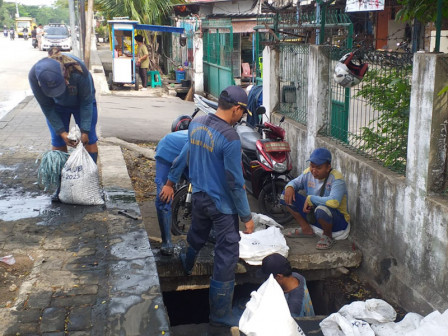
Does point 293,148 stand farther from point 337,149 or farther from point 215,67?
point 215,67

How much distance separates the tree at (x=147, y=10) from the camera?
22.6 metres

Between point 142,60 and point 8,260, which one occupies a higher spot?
point 142,60

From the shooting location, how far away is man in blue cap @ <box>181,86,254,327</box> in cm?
424

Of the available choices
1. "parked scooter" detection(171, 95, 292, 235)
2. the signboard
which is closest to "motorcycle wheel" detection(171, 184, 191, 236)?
"parked scooter" detection(171, 95, 292, 235)

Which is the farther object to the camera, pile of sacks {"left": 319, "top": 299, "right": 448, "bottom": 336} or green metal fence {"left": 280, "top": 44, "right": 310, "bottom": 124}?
green metal fence {"left": 280, "top": 44, "right": 310, "bottom": 124}

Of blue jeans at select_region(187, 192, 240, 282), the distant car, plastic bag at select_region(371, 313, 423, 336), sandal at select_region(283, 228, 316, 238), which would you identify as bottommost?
plastic bag at select_region(371, 313, 423, 336)

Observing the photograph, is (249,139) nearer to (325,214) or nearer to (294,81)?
(294,81)

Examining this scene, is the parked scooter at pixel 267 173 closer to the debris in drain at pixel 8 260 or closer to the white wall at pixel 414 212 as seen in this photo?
the white wall at pixel 414 212

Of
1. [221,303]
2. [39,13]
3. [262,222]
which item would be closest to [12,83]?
[262,222]

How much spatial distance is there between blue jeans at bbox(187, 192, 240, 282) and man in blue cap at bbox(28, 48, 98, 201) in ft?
7.14

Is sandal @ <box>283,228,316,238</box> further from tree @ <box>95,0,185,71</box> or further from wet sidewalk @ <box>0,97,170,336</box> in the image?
tree @ <box>95,0,185,71</box>

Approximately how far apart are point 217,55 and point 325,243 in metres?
11.8

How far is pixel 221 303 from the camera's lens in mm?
4609

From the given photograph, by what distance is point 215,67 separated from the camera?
55.5ft
